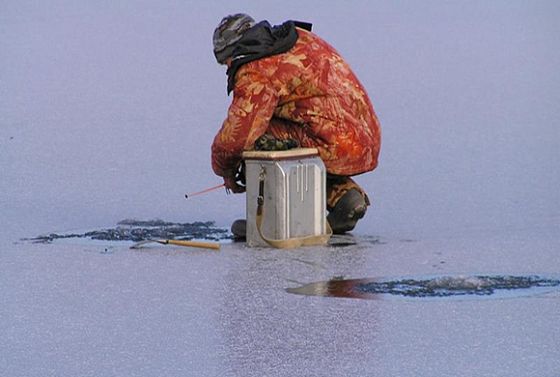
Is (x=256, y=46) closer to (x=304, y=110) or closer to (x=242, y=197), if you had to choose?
(x=304, y=110)

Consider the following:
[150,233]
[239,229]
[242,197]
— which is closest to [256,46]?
[239,229]

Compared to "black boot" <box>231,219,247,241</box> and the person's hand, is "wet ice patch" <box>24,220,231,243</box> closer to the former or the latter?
"black boot" <box>231,219,247,241</box>

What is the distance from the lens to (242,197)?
25.3 ft

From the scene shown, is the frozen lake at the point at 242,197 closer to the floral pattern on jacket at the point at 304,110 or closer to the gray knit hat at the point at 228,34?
the floral pattern on jacket at the point at 304,110

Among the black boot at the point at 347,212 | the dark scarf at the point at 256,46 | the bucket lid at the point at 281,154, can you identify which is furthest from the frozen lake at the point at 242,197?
the dark scarf at the point at 256,46

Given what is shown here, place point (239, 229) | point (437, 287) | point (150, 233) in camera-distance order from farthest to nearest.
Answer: point (150, 233), point (239, 229), point (437, 287)

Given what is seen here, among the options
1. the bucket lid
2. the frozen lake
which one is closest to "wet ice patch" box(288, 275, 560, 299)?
the frozen lake

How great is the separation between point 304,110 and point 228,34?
0.43 m

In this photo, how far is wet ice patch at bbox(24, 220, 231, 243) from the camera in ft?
Answer: 21.8

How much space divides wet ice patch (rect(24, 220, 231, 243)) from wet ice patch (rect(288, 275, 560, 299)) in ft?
3.82

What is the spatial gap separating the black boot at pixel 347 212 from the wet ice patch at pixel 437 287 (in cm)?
102

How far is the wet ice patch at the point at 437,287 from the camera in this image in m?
5.39

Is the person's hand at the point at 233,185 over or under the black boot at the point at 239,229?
over

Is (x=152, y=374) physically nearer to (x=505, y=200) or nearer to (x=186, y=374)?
(x=186, y=374)
